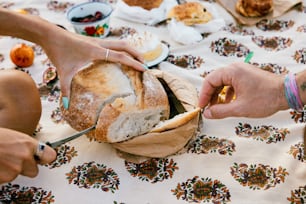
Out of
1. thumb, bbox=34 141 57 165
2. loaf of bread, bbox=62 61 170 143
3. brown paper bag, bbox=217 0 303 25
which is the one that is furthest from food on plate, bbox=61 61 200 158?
brown paper bag, bbox=217 0 303 25

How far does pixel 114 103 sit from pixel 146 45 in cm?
44

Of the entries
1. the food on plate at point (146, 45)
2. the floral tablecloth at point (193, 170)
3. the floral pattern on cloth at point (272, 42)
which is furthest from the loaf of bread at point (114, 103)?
the floral pattern on cloth at point (272, 42)

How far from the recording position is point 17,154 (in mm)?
881

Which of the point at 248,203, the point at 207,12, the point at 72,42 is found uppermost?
the point at 72,42

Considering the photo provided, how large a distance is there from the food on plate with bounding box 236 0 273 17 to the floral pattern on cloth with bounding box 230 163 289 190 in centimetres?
78

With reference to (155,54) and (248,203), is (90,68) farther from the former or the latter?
(248,203)

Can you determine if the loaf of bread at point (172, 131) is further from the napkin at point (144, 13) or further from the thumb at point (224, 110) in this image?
the napkin at point (144, 13)

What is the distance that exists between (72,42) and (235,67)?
0.44 meters

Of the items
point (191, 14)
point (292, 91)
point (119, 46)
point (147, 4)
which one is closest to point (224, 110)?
point (292, 91)

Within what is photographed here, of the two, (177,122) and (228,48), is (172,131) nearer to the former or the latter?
(177,122)

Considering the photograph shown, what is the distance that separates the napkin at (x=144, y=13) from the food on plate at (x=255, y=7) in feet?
0.94

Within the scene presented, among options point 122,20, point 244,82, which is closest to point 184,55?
point 122,20

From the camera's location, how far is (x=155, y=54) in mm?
1488

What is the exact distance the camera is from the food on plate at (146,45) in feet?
4.77
